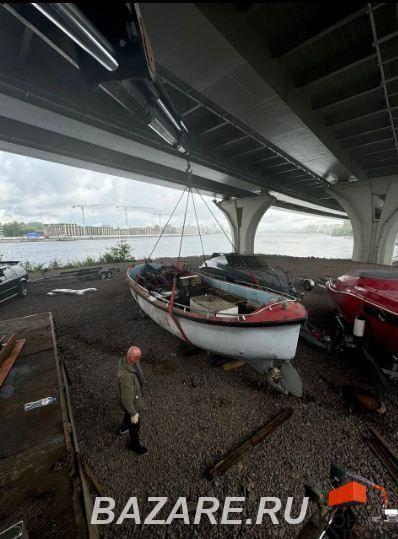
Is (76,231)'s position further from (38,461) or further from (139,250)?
(38,461)

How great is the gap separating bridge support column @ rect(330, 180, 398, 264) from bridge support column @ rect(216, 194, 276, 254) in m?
8.02

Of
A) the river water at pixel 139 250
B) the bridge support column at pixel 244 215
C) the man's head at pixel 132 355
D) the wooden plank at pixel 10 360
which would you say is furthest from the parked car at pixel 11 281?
the bridge support column at pixel 244 215

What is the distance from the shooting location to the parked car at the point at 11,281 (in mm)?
9539

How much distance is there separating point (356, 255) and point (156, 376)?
2295 centimetres

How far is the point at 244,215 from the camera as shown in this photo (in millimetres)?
28844

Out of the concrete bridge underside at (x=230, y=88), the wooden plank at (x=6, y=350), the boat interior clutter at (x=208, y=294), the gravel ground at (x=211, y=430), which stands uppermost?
the concrete bridge underside at (x=230, y=88)

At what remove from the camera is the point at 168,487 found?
2.98 m

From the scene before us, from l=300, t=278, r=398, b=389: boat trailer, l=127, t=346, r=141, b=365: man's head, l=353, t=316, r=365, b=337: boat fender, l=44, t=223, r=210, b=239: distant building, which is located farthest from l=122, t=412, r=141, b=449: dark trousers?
l=44, t=223, r=210, b=239: distant building

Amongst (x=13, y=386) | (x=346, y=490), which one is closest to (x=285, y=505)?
(x=346, y=490)

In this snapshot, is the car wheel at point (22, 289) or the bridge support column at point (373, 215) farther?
the bridge support column at point (373, 215)

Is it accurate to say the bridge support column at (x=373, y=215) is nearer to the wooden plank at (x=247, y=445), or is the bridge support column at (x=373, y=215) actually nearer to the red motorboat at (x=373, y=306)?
the red motorboat at (x=373, y=306)

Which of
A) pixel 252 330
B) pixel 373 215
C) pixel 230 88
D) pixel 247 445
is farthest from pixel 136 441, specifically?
pixel 373 215

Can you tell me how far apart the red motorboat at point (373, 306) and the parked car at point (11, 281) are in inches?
503

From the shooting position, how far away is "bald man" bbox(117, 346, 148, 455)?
3275 mm
